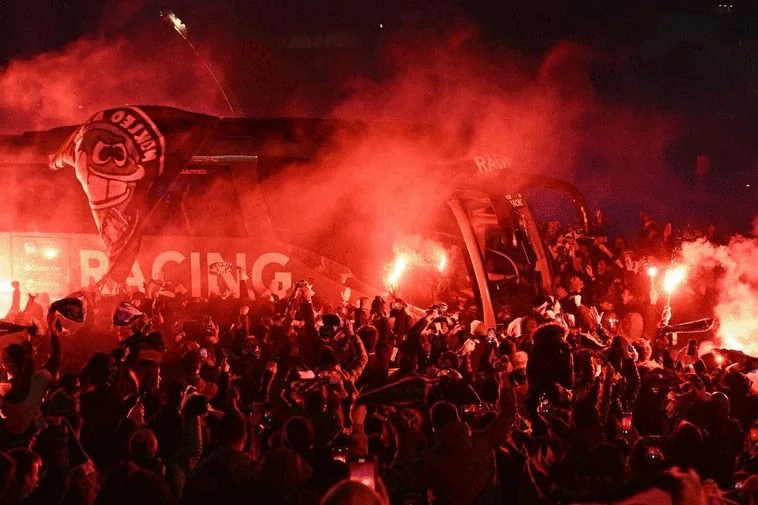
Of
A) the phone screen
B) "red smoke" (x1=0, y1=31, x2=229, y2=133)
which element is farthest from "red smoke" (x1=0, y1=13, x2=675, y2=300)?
the phone screen

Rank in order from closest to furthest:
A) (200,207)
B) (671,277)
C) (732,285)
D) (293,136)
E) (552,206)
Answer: (671,277)
(732,285)
(293,136)
(200,207)
(552,206)

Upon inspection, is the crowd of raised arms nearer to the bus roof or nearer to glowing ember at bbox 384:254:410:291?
glowing ember at bbox 384:254:410:291

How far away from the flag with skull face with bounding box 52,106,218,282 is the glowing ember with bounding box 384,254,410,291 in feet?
10.9

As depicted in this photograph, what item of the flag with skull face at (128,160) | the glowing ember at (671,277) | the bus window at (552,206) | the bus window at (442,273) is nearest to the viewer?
the glowing ember at (671,277)

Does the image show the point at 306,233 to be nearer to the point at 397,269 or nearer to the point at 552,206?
the point at 397,269

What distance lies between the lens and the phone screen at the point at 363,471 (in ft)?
13.1

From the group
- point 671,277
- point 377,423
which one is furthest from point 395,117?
point 377,423

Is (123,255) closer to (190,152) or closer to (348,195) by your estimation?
(190,152)

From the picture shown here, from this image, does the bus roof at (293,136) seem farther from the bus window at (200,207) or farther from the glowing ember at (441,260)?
the glowing ember at (441,260)

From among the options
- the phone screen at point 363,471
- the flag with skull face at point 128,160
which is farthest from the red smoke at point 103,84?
the phone screen at point 363,471

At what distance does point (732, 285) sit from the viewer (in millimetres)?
12594

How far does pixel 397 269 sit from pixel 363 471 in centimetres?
867

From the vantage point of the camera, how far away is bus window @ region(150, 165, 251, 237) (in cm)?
1321

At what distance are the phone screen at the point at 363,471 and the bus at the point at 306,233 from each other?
7993mm
